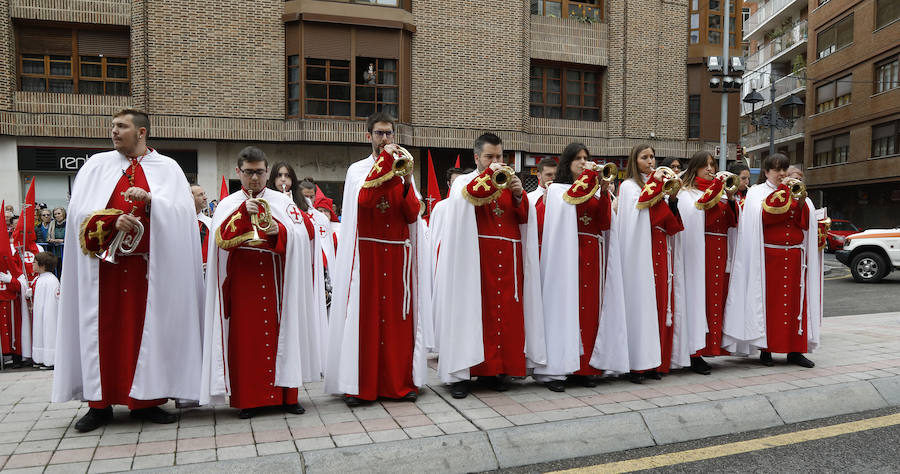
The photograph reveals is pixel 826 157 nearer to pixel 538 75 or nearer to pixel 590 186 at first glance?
pixel 538 75

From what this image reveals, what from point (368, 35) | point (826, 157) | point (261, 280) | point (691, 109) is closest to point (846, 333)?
point (261, 280)

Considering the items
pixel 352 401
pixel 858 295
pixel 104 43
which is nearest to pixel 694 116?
pixel 858 295

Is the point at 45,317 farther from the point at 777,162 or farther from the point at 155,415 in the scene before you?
the point at 777,162

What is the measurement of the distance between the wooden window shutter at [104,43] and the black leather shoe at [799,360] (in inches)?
747

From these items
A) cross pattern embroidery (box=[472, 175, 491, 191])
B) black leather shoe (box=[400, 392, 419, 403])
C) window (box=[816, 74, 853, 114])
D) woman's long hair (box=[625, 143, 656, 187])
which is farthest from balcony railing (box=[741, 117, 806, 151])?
black leather shoe (box=[400, 392, 419, 403])

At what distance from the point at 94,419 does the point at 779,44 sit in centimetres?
5091

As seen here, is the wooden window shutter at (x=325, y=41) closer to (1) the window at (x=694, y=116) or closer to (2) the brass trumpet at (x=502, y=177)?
(1) the window at (x=694, y=116)

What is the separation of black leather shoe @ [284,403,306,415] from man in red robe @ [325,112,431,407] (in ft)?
1.07

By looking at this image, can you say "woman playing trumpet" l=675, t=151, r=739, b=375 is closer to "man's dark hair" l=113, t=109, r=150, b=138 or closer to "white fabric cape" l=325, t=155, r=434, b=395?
"white fabric cape" l=325, t=155, r=434, b=395

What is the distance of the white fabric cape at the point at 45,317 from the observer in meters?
8.68

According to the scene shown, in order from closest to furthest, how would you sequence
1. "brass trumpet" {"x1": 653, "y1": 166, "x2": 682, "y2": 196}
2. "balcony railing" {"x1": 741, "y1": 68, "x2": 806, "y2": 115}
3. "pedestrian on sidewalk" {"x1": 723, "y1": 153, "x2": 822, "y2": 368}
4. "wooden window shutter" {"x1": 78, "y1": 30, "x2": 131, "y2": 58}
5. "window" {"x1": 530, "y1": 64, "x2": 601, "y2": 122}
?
"brass trumpet" {"x1": 653, "y1": 166, "x2": 682, "y2": 196}
"pedestrian on sidewalk" {"x1": 723, "y1": 153, "x2": 822, "y2": 368}
"wooden window shutter" {"x1": 78, "y1": 30, "x2": 131, "y2": 58}
"window" {"x1": 530, "y1": 64, "x2": 601, "y2": 122}
"balcony railing" {"x1": 741, "y1": 68, "x2": 806, "y2": 115}

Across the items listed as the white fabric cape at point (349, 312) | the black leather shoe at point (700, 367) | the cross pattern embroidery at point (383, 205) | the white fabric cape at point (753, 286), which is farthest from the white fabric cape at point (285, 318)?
the white fabric cape at point (753, 286)

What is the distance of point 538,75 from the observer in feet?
76.6

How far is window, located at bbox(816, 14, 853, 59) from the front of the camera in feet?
113
